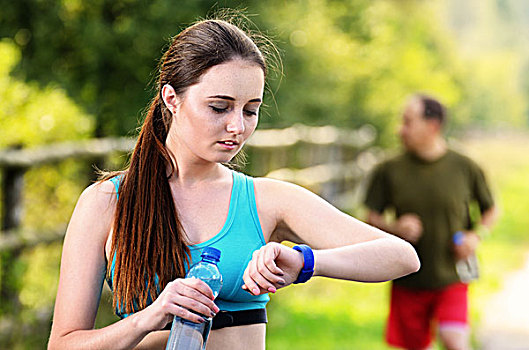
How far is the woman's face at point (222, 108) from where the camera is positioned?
2.57m

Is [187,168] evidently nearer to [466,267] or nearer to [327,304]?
[466,267]

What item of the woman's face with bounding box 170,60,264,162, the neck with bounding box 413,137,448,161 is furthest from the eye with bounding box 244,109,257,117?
the neck with bounding box 413,137,448,161

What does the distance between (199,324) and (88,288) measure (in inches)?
15.8

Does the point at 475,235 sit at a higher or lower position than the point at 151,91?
lower

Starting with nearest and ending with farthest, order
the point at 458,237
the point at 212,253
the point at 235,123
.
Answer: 1. the point at 212,253
2. the point at 235,123
3. the point at 458,237

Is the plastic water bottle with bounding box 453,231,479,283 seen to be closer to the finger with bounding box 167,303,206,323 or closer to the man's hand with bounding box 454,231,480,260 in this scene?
the man's hand with bounding box 454,231,480,260

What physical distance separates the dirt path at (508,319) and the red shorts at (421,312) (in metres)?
2.04

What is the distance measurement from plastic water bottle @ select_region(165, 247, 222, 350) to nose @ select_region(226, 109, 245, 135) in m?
0.36

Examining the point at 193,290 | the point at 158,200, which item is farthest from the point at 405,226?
the point at 193,290

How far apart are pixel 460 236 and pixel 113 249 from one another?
4237 mm

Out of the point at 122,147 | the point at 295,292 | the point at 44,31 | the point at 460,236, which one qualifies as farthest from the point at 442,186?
the point at 44,31

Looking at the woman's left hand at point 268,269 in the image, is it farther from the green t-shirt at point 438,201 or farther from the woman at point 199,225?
the green t-shirt at point 438,201

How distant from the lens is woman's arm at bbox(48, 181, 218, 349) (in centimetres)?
248

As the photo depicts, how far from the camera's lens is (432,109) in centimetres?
653
